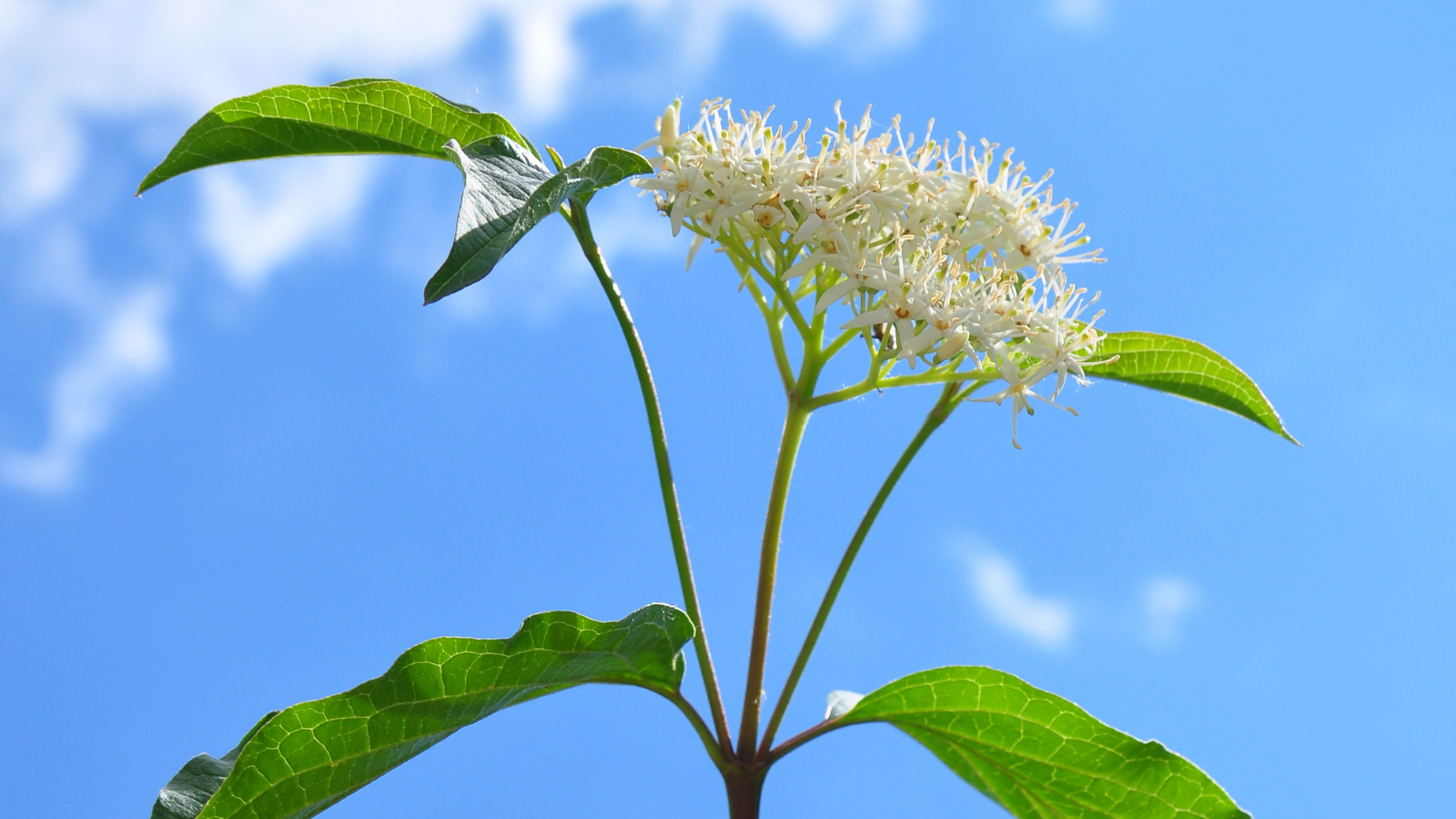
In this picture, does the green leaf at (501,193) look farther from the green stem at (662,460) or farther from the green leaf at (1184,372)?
the green leaf at (1184,372)

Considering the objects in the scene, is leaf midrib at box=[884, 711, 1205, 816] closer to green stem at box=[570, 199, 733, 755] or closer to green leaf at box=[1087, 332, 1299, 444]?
green stem at box=[570, 199, 733, 755]

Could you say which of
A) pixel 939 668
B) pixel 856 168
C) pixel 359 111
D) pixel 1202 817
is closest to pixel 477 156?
pixel 359 111

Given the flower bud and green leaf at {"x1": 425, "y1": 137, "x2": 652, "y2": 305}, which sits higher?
the flower bud

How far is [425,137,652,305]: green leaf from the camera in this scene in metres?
0.84

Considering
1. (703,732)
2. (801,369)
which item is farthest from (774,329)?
(703,732)

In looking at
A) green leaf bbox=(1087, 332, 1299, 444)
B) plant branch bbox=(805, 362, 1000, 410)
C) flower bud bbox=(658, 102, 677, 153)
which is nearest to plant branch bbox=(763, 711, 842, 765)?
plant branch bbox=(805, 362, 1000, 410)

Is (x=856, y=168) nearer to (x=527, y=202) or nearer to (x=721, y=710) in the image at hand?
(x=527, y=202)

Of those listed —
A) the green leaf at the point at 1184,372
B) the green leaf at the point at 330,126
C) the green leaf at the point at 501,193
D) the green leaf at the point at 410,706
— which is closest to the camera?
the green leaf at the point at 501,193

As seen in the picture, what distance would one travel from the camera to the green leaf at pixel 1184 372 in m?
1.30

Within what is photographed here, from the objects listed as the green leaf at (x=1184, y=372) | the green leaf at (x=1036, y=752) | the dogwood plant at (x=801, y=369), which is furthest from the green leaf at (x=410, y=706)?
the green leaf at (x=1184, y=372)

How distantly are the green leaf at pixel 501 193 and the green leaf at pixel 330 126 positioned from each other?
0.19m

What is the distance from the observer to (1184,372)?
131 centimetres

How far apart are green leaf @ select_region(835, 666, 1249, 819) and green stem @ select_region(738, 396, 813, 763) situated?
0.10 metres

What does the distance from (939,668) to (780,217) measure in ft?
1.65
